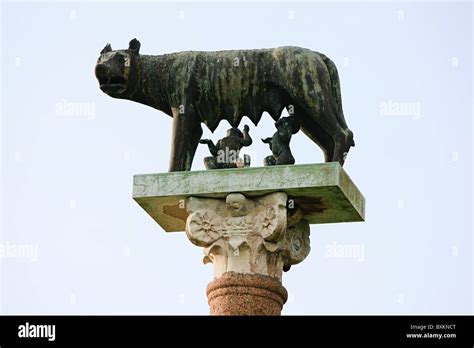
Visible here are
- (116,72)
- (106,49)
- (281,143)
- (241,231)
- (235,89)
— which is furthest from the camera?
(106,49)

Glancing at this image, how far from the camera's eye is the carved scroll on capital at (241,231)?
23.5 metres

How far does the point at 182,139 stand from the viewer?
2445 cm

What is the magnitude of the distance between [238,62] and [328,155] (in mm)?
1663

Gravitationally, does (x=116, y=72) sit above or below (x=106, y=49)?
below

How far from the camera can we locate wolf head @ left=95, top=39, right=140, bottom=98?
2470cm

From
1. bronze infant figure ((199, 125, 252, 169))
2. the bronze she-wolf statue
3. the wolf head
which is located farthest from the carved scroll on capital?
the wolf head

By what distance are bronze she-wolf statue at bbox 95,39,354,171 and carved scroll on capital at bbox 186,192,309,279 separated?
1035 mm

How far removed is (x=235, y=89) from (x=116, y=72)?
1538mm

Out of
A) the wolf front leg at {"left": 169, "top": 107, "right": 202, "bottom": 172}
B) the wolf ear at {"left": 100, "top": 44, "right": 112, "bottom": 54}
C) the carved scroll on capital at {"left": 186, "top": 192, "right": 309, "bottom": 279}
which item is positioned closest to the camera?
the carved scroll on capital at {"left": 186, "top": 192, "right": 309, "bottom": 279}

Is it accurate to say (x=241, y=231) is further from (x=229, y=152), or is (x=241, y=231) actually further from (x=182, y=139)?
(x=182, y=139)

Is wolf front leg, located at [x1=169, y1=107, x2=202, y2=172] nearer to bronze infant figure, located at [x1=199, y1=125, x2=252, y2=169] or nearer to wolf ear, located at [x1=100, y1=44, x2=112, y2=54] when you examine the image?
bronze infant figure, located at [x1=199, y1=125, x2=252, y2=169]

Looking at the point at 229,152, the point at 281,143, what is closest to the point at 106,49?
the point at 229,152
